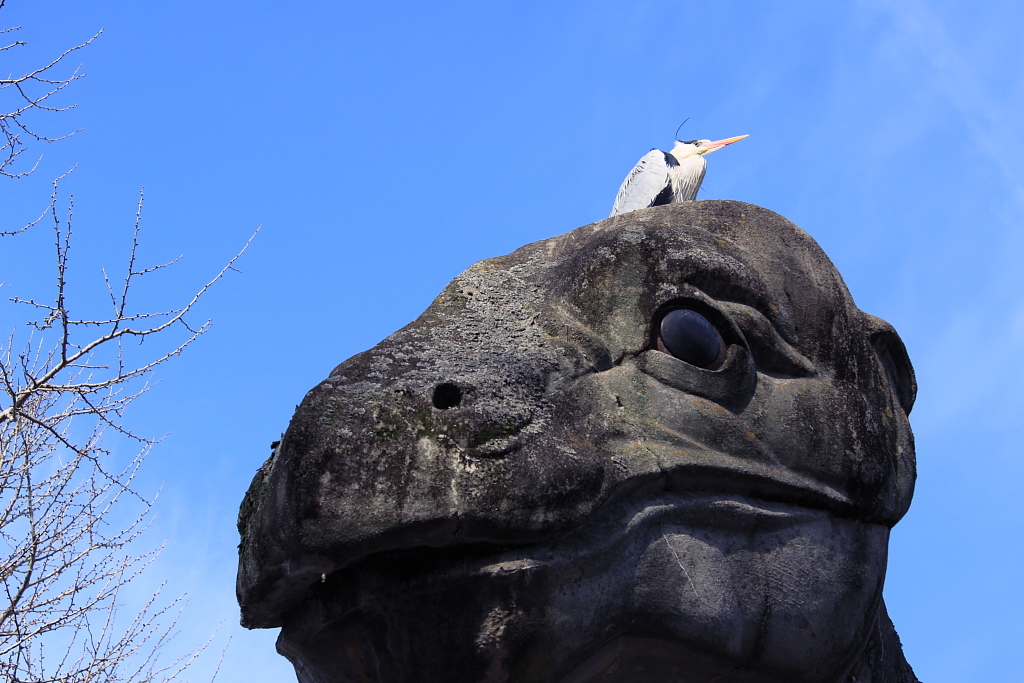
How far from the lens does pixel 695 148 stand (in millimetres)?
12664

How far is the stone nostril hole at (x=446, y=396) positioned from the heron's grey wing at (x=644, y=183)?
6808 mm

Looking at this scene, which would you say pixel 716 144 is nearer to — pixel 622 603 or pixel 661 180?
pixel 661 180

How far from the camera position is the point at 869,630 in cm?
362

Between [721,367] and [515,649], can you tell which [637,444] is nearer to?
[721,367]

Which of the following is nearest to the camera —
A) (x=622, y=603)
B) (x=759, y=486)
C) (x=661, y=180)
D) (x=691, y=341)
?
(x=622, y=603)

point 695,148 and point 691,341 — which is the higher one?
point 695,148

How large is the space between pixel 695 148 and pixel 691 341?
9.41 m

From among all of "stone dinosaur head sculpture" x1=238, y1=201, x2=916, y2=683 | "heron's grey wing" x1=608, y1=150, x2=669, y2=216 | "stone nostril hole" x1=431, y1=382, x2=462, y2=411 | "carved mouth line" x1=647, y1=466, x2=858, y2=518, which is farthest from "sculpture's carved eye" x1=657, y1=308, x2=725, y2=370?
"heron's grey wing" x1=608, y1=150, x2=669, y2=216

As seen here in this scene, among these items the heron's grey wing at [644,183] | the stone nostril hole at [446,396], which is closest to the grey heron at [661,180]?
the heron's grey wing at [644,183]

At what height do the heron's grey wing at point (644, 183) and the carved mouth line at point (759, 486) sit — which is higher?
the heron's grey wing at point (644, 183)

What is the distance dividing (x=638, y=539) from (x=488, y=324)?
74 cm

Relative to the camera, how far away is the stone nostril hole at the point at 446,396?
313cm

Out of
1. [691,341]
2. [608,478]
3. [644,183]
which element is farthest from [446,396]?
[644,183]

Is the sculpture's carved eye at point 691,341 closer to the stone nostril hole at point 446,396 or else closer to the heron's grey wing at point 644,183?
the stone nostril hole at point 446,396
